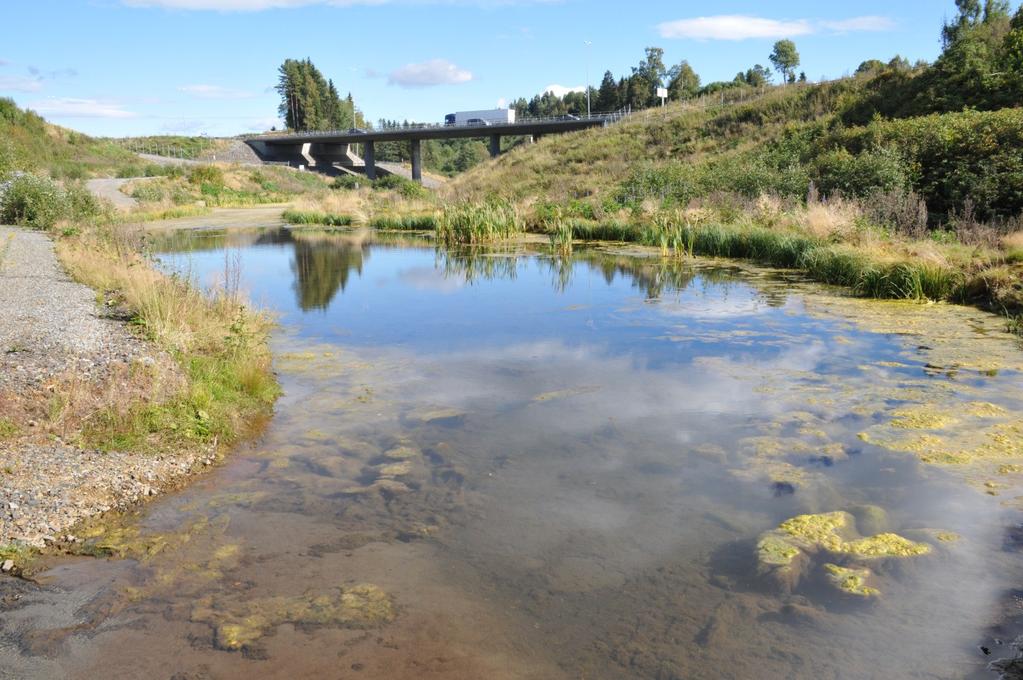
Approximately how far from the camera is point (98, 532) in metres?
4.82

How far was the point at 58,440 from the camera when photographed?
5473 mm

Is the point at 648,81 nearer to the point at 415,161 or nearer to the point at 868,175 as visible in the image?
the point at 415,161

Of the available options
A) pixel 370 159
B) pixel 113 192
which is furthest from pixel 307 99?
pixel 113 192

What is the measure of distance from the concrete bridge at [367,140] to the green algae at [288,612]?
185 feet

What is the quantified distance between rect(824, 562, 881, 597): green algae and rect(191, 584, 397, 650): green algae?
248 cm

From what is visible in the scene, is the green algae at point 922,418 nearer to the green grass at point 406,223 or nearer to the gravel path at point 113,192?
the green grass at point 406,223

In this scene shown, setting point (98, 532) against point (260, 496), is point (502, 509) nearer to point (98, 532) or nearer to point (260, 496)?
point (260, 496)

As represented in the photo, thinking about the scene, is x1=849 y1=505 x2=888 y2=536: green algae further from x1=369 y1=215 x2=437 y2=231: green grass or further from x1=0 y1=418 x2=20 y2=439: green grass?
x1=369 y1=215 x2=437 y2=231: green grass

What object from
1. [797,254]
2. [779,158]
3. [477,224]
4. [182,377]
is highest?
[779,158]

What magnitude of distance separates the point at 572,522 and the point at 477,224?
61.0ft

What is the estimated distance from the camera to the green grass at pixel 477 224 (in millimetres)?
23188

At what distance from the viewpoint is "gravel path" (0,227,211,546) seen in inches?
187

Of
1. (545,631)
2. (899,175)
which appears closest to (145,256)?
(545,631)

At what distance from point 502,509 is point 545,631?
4.70 ft
